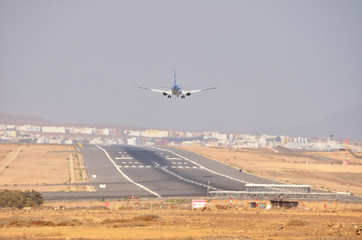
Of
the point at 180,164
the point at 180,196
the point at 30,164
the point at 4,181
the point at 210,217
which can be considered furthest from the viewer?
the point at 180,164

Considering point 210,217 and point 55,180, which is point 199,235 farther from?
point 55,180

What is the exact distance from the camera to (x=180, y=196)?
82.4 metres

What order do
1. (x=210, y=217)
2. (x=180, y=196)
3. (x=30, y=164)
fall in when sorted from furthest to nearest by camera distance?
(x=30, y=164), (x=180, y=196), (x=210, y=217)

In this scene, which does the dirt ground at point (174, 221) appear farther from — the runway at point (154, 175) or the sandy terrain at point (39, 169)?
the runway at point (154, 175)

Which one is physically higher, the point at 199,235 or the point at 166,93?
the point at 166,93

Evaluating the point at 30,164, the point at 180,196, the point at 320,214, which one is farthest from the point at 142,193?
the point at 30,164

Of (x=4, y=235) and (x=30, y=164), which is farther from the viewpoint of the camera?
(x=30, y=164)

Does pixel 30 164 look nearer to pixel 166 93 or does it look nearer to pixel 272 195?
pixel 166 93

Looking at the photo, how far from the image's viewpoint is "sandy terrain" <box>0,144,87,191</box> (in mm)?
96000

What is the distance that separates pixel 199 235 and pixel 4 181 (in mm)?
63391

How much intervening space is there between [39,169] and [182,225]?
7640cm

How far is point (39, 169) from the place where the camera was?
118125mm

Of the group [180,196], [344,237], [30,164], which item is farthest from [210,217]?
[30,164]

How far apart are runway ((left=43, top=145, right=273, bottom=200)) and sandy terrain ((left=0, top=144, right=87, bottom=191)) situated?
292cm
